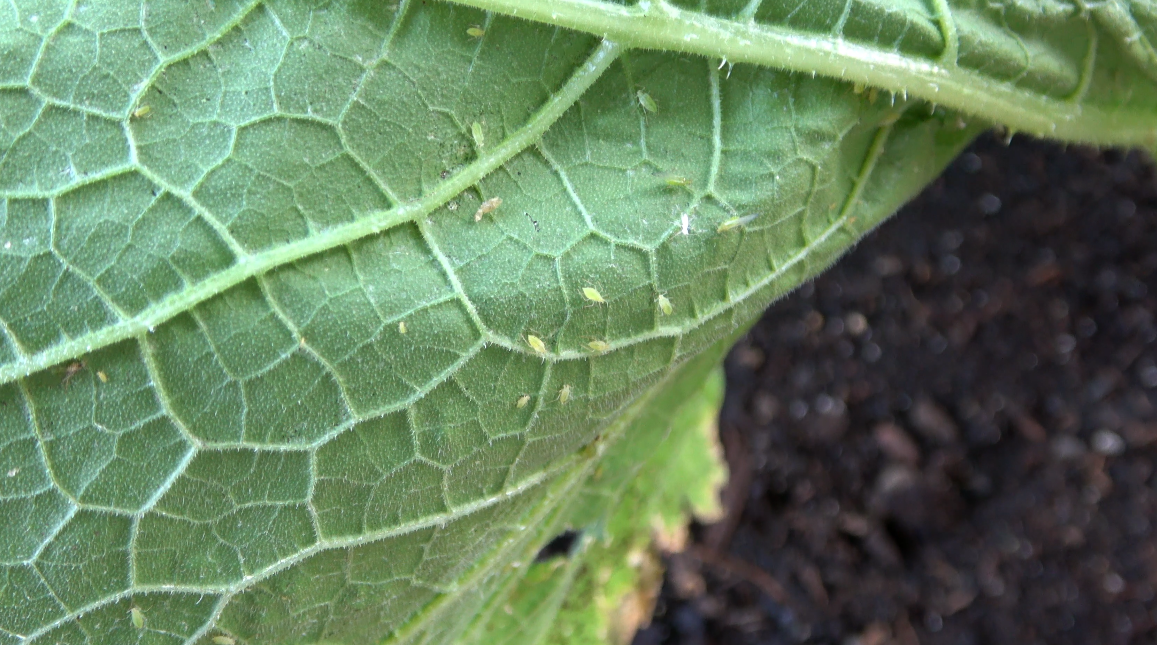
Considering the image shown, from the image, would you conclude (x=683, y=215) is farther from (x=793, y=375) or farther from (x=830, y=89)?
(x=793, y=375)

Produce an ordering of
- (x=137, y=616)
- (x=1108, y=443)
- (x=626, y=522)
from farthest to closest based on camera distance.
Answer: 1. (x=1108, y=443)
2. (x=626, y=522)
3. (x=137, y=616)

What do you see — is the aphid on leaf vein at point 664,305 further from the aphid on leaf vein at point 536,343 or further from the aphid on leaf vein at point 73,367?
the aphid on leaf vein at point 73,367

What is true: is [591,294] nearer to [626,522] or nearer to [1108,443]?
[626,522]

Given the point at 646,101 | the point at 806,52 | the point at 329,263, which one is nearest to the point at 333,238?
the point at 329,263

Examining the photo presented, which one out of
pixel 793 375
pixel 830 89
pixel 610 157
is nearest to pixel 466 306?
pixel 610 157

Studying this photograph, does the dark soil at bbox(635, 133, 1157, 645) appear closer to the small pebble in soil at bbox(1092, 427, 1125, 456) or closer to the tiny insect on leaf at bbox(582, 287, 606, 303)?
the small pebble in soil at bbox(1092, 427, 1125, 456)

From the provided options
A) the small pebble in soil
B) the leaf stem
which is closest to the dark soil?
the small pebble in soil

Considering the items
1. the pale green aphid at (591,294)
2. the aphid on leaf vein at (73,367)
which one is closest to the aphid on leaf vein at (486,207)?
the pale green aphid at (591,294)
